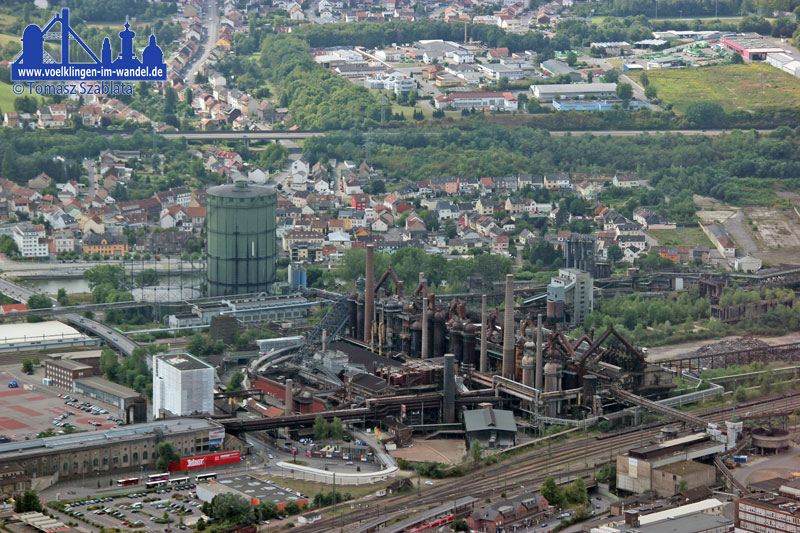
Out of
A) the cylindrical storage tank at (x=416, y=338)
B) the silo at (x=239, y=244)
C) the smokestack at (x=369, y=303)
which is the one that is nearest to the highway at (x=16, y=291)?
the silo at (x=239, y=244)

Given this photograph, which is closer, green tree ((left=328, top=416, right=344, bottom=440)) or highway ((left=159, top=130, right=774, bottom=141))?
green tree ((left=328, top=416, right=344, bottom=440))

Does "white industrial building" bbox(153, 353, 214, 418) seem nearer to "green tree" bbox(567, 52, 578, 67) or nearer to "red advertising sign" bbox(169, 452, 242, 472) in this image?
"red advertising sign" bbox(169, 452, 242, 472)

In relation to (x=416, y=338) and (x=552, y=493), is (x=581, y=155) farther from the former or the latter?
(x=552, y=493)

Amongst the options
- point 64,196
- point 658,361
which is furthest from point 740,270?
point 64,196

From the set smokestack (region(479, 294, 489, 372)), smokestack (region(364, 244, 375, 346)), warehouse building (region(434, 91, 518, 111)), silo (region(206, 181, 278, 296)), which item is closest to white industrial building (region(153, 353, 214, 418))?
smokestack (region(479, 294, 489, 372))

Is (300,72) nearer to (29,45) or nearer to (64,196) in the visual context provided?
(29,45)

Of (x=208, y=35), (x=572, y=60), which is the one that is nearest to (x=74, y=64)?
(x=208, y=35)
